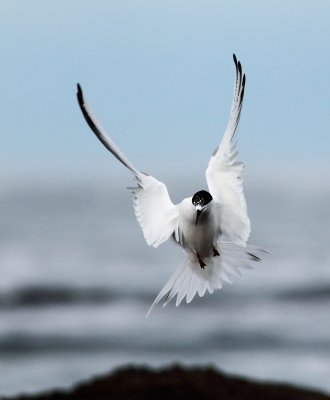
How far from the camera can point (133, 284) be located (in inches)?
1085

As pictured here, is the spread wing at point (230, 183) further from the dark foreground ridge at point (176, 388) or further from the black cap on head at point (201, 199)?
the dark foreground ridge at point (176, 388)

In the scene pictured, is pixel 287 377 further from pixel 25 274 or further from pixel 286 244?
pixel 286 244

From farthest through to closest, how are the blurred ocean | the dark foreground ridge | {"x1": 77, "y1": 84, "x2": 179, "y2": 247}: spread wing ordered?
the blurred ocean < {"x1": 77, "y1": 84, "x2": 179, "y2": 247}: spread wing < the dark foreground ridge

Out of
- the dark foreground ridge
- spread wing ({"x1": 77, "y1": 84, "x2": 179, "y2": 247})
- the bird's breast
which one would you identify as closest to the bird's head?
the bird's breast

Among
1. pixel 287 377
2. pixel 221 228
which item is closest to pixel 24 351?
pixel 287 377

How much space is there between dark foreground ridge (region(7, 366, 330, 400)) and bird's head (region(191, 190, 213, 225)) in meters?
1.16

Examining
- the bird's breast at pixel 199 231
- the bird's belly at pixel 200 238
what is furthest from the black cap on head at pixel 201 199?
the bird's belly at pixel 200 238

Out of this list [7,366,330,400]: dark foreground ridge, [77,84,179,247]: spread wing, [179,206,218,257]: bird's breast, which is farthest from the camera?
[77,84,179,247]: spread wing

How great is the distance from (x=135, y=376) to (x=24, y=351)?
9570mm

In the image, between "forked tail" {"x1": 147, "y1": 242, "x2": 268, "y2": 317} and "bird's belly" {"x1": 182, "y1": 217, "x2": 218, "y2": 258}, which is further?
"forked tail" {"x1": 147, "y1": 242, "x2": 268, "y2": 317}

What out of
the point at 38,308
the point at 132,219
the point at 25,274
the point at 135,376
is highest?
the point at 132,219

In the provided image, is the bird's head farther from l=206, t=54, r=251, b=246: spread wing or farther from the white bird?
l=206, t=54, r=251, b=246: spread wing

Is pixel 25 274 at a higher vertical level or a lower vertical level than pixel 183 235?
higher

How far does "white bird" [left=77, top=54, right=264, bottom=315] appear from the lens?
1079 cm
